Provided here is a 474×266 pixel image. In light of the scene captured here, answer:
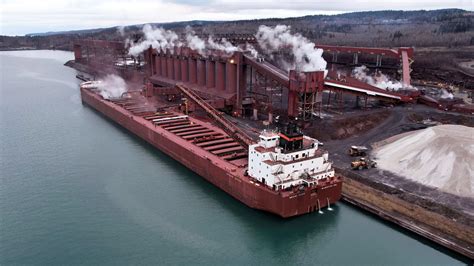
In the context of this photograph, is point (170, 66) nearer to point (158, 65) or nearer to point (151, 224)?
point (158, 65)

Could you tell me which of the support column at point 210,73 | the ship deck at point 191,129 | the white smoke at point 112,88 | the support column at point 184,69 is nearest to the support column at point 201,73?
the support column at point 210,73

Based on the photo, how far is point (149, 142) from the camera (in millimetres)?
33500

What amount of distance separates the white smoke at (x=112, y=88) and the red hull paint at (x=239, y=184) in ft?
60.3

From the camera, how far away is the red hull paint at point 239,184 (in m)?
19.7

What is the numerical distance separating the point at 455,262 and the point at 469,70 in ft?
169

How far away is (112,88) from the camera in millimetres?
53531

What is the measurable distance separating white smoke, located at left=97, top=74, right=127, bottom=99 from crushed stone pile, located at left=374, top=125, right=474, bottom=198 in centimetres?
3473

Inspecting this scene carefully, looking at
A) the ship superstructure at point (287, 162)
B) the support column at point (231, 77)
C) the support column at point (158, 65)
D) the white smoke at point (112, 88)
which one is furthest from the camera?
the support column at point (158, 65)

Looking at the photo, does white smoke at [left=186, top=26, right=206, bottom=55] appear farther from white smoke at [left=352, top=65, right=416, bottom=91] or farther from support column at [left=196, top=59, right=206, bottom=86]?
white smoke at [left=352, top=65, right=416, bottom=91]

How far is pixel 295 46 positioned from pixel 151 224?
1067 inches

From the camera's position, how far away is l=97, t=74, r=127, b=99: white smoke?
4898 centimetres

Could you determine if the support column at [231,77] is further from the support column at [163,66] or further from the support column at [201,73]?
the support column at [163,66]

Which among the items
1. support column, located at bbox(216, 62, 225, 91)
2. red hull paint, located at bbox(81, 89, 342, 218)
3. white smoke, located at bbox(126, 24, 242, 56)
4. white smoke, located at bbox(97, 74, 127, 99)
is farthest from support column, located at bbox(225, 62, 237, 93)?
white smoke, located at bbox(97, 74, 127, 99)

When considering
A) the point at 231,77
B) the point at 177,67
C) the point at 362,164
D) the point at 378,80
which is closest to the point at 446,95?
the point at 378,80
